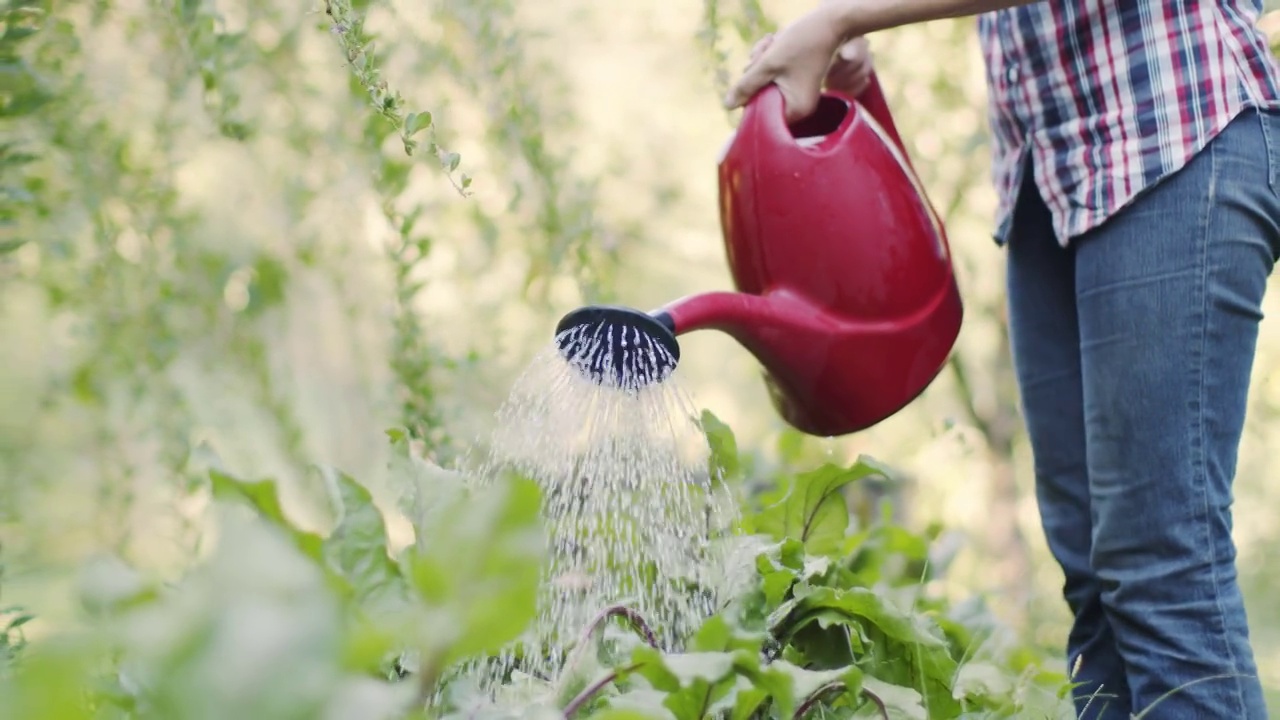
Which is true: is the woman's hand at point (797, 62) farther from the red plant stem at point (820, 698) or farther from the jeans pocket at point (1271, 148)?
the red plant stem at point (820, 698)

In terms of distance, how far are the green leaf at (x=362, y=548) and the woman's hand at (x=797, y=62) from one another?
52cm

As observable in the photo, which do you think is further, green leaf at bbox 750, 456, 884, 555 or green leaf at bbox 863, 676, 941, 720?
green leaf at bbox 750, 456, 884, 555

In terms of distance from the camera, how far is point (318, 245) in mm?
1763

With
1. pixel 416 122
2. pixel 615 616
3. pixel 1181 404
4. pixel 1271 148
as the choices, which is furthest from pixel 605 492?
pixel 1271 148

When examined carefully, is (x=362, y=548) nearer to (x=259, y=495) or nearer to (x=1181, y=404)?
(x=259, y=495)

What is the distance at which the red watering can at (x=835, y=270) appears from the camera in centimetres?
98

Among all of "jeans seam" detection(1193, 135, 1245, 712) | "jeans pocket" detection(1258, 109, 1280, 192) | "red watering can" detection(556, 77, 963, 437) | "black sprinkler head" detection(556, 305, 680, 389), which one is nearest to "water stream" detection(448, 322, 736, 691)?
"black sprinkler head" detection(556, 305, 680, 389)

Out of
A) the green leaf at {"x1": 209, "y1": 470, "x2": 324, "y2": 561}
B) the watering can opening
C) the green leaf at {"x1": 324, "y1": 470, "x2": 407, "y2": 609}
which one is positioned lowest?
the green leaf at {"x1": 324, "y1": 470, "x2": 407, "y2": 609}

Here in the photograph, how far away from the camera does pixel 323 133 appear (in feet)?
5.58

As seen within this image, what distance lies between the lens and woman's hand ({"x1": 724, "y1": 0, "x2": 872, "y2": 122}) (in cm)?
97

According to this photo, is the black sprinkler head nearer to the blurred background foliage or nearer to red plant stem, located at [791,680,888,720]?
the blurred background foliage

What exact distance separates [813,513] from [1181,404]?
36cm

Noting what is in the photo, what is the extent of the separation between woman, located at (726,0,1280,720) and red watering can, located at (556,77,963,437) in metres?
0.12

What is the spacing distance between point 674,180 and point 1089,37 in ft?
6.57
